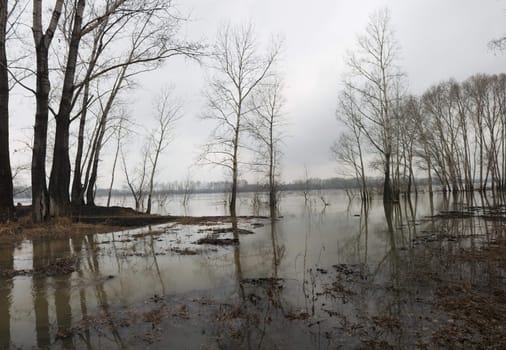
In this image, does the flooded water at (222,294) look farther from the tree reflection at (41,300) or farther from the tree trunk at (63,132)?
the tree trunk at (63,132)

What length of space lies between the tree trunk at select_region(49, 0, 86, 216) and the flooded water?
3451 mm

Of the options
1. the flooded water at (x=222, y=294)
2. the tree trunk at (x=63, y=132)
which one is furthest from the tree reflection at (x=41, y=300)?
the tree trunk at (x=63, y=132)

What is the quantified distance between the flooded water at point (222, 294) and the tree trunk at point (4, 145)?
2402mm

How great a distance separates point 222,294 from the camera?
171 inches

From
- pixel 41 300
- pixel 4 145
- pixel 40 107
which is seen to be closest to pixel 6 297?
pixel 41 300

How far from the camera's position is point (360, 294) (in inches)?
167

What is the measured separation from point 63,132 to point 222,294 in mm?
10479

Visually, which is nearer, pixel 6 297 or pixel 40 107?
pixel 6 297

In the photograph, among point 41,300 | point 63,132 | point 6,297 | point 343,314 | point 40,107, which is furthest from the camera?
point 63,132

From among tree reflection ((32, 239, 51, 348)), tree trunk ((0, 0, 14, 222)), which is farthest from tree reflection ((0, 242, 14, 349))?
tree trunk ((0, 0, 14, 222))

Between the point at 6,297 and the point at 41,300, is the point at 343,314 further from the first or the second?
the point at 6,297

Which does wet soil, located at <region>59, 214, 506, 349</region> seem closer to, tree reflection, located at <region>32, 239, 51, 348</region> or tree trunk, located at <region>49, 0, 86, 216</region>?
tree reflection, located at <region>32, 239, 51, 348</region>

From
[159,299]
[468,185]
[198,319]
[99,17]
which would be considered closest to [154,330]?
[198,319]

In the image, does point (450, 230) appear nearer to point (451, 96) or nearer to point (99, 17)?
point (99, 17)
